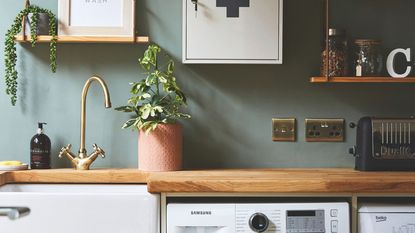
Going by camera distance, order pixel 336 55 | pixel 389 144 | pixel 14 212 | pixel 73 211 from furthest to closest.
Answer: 1. pixel 336 55
2. pixel 389 144
3. pixel 73 211
4. pixel 14 212

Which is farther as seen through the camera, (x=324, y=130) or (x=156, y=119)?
(x=324, y=130)

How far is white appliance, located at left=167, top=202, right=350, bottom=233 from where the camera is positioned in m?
1.81

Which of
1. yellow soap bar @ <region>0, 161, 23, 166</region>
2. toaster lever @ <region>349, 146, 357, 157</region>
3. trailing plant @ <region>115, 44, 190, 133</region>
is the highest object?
trailing plant @ <region>115, 44, 190, 133</region>

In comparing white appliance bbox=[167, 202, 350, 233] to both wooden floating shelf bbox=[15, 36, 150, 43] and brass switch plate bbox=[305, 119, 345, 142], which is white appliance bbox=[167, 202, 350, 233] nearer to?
brass switch plate bbox=[305, 119, 345, 142]

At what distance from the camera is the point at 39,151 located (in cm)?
227

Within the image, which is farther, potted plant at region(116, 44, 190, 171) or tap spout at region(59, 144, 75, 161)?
tap spout at region(59, 144, 75, 161)

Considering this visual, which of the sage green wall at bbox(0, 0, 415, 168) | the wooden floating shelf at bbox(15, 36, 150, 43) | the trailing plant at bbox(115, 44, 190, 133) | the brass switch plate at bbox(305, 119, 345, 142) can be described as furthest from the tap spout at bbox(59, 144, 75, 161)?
the brass switch plate at bbox(305, 119, 345, 142)

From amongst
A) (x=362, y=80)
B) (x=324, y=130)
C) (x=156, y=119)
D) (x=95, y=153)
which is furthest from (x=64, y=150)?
(x=362, y=80)

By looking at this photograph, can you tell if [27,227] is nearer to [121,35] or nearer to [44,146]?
[44,146]

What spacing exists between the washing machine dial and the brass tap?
768 millimetres

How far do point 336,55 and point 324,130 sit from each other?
34cm

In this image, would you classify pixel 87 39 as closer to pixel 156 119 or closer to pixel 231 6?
pixel 156 119

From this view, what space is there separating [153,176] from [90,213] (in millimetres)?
247

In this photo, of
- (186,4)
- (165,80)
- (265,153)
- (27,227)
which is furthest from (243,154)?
(27,227)
